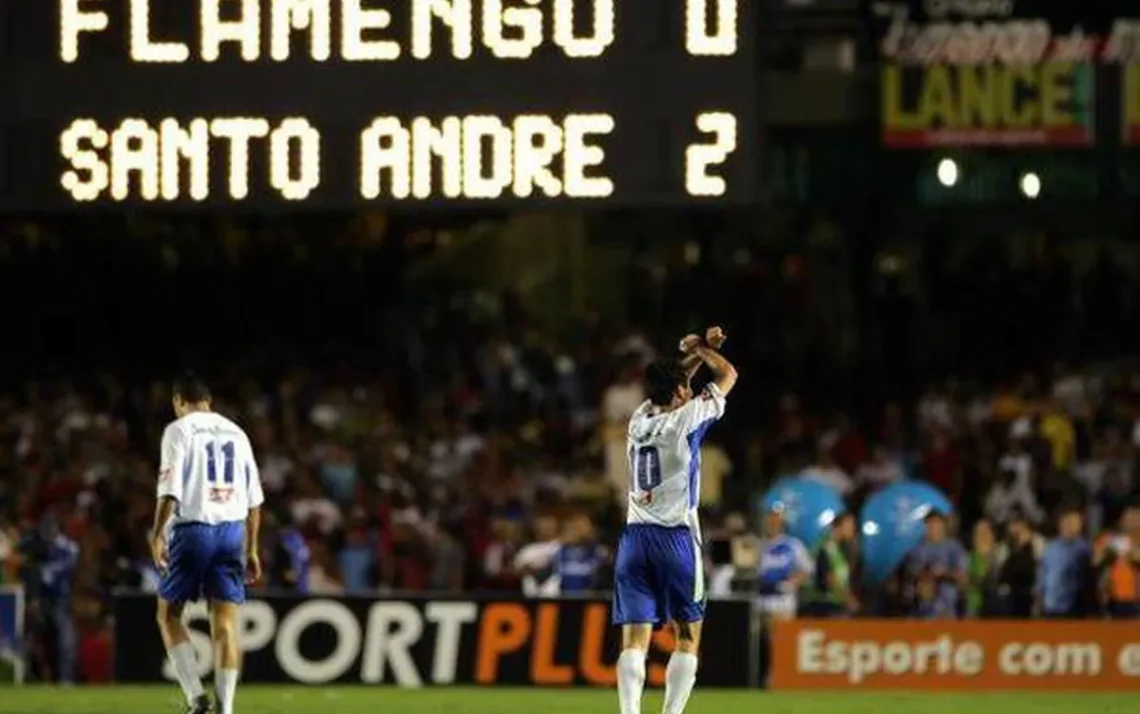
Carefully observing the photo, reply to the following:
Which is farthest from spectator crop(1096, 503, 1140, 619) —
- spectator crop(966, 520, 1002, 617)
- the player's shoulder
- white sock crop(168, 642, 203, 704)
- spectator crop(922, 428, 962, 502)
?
the player's shoulder

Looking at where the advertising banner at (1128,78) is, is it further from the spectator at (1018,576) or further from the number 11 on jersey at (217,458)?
the number 11 on jersey at (217,458)

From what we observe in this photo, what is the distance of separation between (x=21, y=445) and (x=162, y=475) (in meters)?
11.6

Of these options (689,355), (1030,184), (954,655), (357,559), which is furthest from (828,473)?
(689,355)

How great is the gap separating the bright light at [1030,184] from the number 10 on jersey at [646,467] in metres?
16.0

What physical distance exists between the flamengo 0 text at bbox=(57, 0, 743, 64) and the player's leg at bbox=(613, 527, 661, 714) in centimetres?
419

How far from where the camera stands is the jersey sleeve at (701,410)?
16.9 meters

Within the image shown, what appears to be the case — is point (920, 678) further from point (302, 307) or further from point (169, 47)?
point (302, 307)

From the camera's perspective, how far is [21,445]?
29078 mm

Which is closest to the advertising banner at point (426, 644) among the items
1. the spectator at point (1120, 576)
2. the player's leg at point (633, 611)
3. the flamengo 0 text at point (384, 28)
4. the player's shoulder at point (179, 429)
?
the spectator at point (1120, 576)

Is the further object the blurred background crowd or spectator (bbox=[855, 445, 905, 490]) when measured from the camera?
spectator (bbox=[855, 445, 905, 490])

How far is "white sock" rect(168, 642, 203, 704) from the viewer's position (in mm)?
17781

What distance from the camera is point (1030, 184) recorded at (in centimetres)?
3247

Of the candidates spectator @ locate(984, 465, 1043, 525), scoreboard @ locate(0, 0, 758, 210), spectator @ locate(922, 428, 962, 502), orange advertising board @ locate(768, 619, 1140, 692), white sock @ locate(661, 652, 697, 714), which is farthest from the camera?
spectator @ locate(922, 428, 962, 502)

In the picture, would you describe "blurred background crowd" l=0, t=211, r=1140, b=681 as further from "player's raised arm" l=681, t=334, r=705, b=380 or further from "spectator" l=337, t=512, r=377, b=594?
"player's raised arm" l=681, t=334, r=705, b=380
